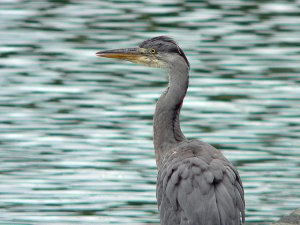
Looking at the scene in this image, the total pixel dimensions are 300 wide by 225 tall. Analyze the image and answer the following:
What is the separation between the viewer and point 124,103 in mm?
15438

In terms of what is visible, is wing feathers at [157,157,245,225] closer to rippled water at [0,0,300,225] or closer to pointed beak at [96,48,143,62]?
pointed beak at [96,48,143,62]

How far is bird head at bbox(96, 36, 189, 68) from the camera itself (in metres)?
9.67

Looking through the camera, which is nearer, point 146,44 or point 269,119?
point 146,44

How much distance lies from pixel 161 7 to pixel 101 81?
5.02 metres

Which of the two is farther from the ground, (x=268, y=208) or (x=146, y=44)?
(x=146, y=44)

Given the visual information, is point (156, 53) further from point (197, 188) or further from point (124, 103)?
point (124, 103)

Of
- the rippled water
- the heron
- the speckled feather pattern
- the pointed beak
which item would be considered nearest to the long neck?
the heron

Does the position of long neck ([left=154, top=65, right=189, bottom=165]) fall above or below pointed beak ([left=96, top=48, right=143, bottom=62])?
below

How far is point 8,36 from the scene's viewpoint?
A: 1892 centimetres

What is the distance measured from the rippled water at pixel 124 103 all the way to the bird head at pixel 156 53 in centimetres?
227

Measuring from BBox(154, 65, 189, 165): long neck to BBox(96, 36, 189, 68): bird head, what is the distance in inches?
4.6

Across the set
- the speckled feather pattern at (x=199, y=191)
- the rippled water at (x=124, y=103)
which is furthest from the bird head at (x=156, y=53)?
the rippled water at (x=124, y=103)

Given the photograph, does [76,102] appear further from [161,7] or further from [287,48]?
[161,7]

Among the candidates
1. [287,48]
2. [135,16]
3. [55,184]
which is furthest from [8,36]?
[55,184]
